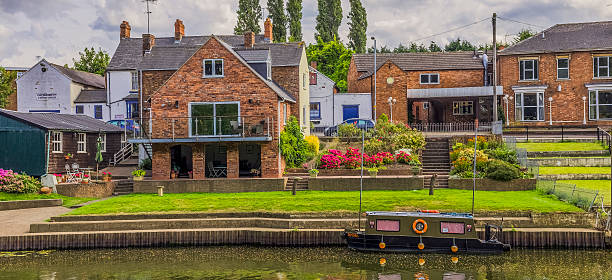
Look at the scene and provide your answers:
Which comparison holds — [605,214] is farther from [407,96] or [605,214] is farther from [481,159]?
[407,96]

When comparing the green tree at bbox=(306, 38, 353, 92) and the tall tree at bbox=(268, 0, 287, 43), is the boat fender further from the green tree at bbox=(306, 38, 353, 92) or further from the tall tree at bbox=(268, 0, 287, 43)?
the tall tree at bbox=(268, 0, 287, 43)

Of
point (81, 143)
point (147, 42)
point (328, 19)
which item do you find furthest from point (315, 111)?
point (328, 19)

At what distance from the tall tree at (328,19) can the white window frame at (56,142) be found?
151ft

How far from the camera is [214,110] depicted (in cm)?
3434

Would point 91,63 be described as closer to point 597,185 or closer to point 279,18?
point 279,18

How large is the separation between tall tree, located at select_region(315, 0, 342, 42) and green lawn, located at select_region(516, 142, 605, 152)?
41.5 metres

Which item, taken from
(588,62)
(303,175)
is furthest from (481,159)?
(588,62)

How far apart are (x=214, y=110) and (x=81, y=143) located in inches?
389

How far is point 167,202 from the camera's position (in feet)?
93.7

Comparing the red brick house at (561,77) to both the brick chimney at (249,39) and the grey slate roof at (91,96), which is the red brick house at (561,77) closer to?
the brick chimney at (249,39)

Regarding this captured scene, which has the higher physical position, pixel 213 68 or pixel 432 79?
pixel 432 79

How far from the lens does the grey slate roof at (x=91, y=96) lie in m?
55.8

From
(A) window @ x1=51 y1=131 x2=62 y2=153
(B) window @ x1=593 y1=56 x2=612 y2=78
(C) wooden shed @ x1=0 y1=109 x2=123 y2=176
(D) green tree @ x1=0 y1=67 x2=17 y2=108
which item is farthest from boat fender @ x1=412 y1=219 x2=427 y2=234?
(D) green tree @ x1=0 y1=67 x2=17 y2=108

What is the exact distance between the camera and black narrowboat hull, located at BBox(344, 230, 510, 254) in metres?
22.2
